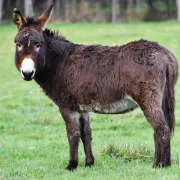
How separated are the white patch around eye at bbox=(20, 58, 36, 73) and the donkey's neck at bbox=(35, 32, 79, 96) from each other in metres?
0.44

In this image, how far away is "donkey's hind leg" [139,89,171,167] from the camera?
7.47m

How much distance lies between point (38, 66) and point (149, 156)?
224cm

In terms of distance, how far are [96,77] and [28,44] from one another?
1083mm

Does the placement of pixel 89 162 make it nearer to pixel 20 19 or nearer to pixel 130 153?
pixel 130 153

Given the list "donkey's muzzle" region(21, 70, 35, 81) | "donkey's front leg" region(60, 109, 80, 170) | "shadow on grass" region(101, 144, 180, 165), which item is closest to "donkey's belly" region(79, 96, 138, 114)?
"donkey's front leg" region(60, 109, 80, 170)

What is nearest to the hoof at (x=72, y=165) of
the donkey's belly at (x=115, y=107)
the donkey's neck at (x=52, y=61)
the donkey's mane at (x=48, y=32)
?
the donkey's belly at (x=115, y=107)

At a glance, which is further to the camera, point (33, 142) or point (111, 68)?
point (33, 142)

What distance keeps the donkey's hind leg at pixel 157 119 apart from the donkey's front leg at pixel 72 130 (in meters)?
1.12

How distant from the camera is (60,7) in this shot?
5519cm

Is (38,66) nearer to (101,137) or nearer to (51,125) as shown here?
(101,137)

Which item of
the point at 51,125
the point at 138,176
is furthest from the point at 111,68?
the point at 51,125

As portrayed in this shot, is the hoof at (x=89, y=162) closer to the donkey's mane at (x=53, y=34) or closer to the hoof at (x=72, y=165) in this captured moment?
the hoof at (x=72, y=165)

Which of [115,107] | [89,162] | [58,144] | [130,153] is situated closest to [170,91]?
[115,107]

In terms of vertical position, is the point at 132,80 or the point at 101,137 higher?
the point at 132,80
